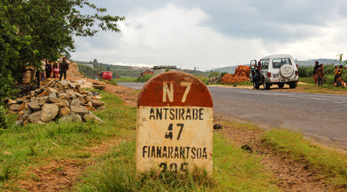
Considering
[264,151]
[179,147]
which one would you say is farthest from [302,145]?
[179,147]

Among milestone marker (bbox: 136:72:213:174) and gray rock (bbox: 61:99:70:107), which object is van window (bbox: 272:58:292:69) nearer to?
gray rock (bbox: 61:99:70:107)

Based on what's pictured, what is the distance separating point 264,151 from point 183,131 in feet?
8.66

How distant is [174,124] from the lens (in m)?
3.05

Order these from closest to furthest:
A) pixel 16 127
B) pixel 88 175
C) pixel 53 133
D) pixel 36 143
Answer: pixel 88 175
pixel 36 143
pixel 53 133
pixel 16 127

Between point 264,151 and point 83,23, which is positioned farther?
point 83,23

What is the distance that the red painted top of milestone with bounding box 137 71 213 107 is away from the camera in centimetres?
304

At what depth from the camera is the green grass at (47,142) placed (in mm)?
4426

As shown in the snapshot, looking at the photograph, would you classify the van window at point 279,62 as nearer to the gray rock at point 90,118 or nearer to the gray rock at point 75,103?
the gray rock at point 75,103

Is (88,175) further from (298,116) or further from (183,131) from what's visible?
(298,116)

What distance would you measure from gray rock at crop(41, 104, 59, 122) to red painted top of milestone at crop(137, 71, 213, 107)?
550 cm

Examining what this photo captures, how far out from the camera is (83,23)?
64.3ft

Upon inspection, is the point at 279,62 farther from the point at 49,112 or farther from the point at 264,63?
the point at 49,112

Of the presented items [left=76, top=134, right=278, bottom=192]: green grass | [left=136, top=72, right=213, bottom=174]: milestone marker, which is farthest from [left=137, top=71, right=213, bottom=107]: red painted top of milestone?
[left=76, top=134, right=278, bottom=192]: green grass

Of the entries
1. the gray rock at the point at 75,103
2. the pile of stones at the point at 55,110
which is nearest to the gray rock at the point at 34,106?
the pile of stones at the point at 55,110
